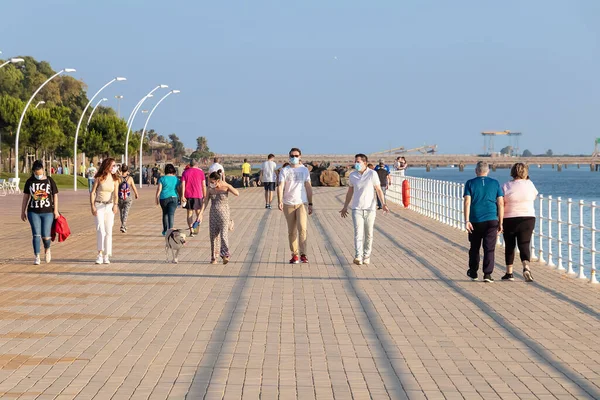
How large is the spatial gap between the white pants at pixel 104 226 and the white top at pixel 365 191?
3.74m

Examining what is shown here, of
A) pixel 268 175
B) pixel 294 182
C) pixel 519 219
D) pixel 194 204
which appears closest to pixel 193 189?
pixel 194 204

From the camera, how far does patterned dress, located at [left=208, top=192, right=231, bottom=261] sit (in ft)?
56.1

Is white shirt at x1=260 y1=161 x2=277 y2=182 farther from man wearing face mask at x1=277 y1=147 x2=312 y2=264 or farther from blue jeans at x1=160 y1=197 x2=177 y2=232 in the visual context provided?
man wearing face mask at x1=277 y1=147 x2=312 y2=264

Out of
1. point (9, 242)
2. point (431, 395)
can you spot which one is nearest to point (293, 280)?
point (431, 395)

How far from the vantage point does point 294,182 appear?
1717 cm

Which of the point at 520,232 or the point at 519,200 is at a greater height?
the point at 519,200

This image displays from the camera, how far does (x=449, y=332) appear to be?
10.2 meters

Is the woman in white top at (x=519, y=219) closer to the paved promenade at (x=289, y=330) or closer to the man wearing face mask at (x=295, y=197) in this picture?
the paved promenade at (x=289, y=330)

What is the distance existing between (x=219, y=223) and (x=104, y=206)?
5.82 ft

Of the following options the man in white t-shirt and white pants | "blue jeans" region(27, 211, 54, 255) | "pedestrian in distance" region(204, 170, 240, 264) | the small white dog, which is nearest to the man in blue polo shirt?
the man in white t-shirt and white pants

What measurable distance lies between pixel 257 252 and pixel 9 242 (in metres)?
5.43

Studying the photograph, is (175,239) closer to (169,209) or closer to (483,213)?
(483,213)

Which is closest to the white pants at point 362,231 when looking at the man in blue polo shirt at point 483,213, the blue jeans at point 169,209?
the man in blue polo shirt at point 483,213

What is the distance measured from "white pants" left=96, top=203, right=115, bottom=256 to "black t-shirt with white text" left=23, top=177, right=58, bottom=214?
2.51 feet
